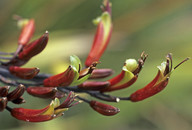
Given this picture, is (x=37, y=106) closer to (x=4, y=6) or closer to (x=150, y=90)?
(x=4, y=6)

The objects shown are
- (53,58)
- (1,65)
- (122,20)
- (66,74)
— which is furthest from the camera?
(122,20)

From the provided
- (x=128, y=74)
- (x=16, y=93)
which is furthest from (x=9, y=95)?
(x=128, y=74)

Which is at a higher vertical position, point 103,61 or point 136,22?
point 136,22

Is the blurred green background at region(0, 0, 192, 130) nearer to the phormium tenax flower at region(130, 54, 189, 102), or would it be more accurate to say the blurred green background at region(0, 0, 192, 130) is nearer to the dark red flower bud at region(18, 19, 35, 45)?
the dark red flower bud at region(18, 19, 35, 45)

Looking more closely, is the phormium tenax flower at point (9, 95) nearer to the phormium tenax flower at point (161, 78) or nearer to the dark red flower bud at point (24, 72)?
the dark red flower bud at point (24, 72)

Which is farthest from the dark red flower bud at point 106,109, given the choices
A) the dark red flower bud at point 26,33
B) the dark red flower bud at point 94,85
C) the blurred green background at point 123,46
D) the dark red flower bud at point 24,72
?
the blurred green background at point 123,46

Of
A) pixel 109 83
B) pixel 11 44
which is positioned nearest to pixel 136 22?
pixel 11 44

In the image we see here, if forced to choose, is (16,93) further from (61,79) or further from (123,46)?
(123,46)
